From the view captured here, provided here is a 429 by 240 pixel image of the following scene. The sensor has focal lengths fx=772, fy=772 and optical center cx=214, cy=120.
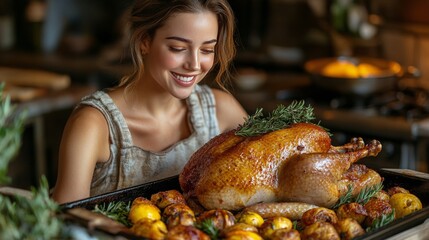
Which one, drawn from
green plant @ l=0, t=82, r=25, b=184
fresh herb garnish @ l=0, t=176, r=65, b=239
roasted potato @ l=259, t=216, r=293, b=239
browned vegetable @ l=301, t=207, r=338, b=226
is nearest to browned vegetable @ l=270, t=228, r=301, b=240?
roasted potato @ l=259, t=216, r=293, b=239

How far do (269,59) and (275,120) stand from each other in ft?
12.8

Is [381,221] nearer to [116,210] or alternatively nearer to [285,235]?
[285,235]

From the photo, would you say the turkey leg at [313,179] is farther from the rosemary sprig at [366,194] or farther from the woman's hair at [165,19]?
the woman's hair at [165,19]

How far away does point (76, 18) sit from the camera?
7.18 meters

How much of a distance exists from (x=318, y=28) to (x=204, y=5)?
12.2 feet

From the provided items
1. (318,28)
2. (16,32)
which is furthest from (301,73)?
(16,32)

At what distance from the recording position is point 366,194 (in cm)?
207

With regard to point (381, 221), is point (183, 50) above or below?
above

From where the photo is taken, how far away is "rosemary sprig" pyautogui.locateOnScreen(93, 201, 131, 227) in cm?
192

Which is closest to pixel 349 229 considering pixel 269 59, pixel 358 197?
pixel 358 197

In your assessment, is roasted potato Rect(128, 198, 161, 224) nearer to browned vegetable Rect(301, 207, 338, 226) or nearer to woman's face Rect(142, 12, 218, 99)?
browned vegetable Rect(301, 207, 338, 226)

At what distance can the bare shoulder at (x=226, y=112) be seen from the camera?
9.89 ft

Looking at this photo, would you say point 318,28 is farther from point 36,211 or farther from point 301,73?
point 36,211

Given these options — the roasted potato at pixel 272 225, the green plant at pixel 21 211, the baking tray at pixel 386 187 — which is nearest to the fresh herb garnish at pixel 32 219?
the green plant at pixel 21 211
